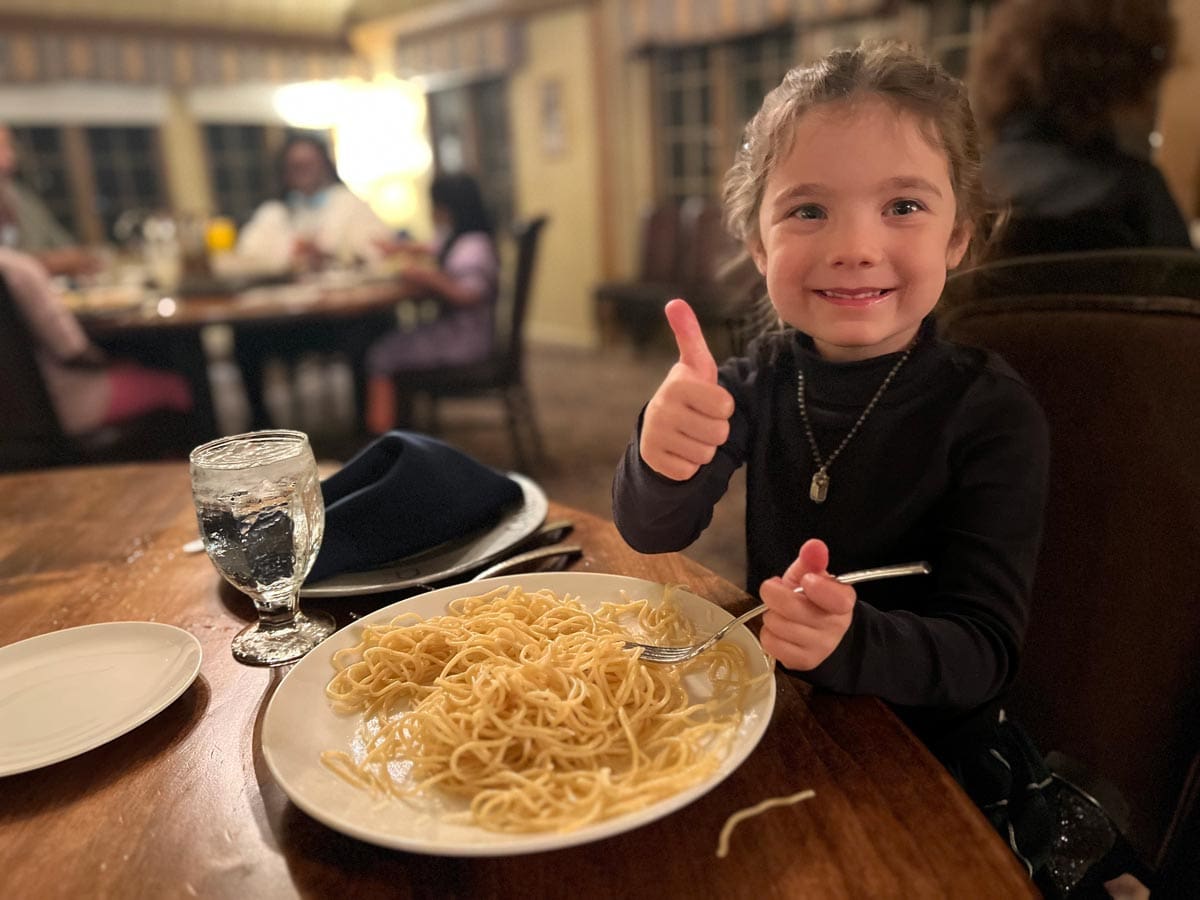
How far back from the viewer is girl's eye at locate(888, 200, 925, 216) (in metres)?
0.82

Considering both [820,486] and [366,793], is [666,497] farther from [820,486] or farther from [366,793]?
[366,793]

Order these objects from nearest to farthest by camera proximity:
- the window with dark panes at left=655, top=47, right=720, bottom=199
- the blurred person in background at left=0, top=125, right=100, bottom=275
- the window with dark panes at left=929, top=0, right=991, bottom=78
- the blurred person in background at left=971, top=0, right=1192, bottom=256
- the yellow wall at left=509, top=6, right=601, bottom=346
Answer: the blurred person in background at left=971, top=0, right=1192, bottom=256, the blurred person in background at left=0, top=125, right=100, bottom=275, the window with dark panes at left=929, top=0, right=991, bottom=78, the window with dark panes at left=655, top=47, right=720, bottom=199, the yellow wall at left=509, top=6, right=601, bottom=346

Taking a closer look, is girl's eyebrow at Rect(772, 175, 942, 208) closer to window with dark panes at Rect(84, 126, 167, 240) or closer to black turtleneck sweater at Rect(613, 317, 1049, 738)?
black turtleneck sweater at Rect(613, 317, 1049, 738)

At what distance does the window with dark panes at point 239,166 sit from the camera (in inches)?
312

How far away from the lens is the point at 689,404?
0.70 meters

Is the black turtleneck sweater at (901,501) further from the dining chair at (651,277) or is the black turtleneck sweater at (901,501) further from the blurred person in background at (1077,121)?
the dining chair at (651,277)

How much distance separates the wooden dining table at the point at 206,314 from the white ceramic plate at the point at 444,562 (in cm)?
224

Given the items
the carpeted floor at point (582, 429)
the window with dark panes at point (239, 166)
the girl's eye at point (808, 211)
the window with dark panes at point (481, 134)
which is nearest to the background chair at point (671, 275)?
the carpeted floor at point (582, 429)

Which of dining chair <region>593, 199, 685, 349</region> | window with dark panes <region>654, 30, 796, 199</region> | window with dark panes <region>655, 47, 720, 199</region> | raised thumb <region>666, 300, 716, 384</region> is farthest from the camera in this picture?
window with dark panes <region>655, 47, 720, 199</region>

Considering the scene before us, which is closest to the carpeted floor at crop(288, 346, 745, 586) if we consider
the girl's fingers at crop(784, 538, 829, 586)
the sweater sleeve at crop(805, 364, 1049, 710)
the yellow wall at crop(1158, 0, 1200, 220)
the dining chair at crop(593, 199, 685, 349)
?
the dining chair at crop(593, 199, 685, 349)

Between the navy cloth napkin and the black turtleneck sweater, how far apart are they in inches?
7.2

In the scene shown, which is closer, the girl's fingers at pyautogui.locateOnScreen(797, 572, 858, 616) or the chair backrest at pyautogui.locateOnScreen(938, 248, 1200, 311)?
the girl's fingers at pyautogui.locateOnScreen(797, 572, 858, 616)

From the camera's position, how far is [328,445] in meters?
4.52

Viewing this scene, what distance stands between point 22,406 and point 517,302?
71.4 inches
